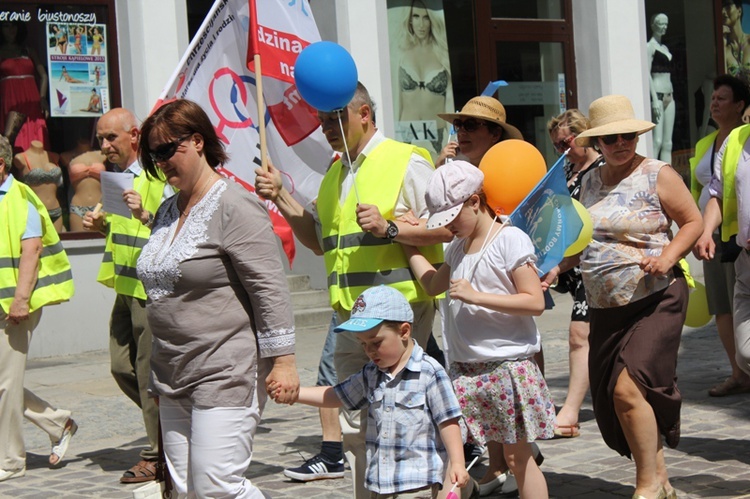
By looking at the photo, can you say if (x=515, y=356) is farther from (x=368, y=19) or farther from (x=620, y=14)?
(x=620, y=14)

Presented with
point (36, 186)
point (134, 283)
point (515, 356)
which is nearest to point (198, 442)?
point (515, 356)

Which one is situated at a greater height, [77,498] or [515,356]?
[515,356]

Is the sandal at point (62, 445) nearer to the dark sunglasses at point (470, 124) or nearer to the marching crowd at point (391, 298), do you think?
the marching crowd at point (391, 298)

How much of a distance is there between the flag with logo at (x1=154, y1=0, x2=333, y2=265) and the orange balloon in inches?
57.5

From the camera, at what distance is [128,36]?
1180 cm

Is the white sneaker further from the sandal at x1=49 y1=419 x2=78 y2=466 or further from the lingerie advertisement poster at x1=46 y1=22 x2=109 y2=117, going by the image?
the lingerie advertisement poster at x1=46 y1=22 x2=109 y2=117

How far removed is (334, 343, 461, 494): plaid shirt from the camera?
4.39m

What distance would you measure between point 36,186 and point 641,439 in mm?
7474

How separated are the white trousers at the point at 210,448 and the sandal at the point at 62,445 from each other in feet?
9.86

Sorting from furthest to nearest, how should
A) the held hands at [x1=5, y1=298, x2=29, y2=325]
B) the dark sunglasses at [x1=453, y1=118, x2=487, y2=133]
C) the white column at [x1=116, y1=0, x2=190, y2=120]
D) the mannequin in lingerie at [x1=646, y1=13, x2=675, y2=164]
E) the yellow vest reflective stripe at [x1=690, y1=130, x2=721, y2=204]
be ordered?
the mannequin in lingerie at [x1=646, y1=13, x2=675, y2=164] < the white column at [x1=116, y1=0, x2=190, y2=120] < the yellow vest reflective stripe at [x1=690, y1=130, x2=721, y2=204] < the held hands at [x1=5, y1=298, x2=29, y2=325] < the dark sunglasses at [x1=453, y1=118, x2=487, y2=133]

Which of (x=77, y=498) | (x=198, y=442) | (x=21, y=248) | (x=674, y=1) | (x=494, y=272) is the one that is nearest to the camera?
(x=198, y=442)

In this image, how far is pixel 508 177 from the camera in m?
5.23

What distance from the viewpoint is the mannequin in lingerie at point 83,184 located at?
1175cm

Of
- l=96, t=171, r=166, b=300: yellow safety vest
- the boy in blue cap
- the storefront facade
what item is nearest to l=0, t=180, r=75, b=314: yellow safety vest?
l=96, t=171, r=166, b=300: yellow safety vest
